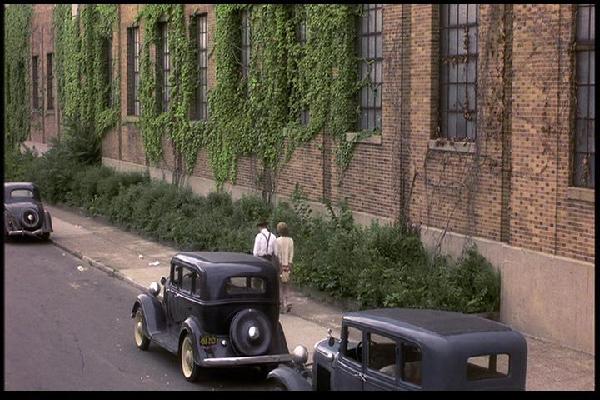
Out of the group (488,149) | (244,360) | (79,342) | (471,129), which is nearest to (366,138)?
(471,129)

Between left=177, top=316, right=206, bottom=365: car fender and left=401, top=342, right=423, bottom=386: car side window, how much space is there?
3.88 m

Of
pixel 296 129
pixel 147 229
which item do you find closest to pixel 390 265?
pixel 296 129

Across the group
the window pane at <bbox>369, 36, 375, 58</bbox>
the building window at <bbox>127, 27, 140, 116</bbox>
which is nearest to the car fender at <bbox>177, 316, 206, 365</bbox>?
the window pane at <bbox>369, 36, 375, 58</bbox>

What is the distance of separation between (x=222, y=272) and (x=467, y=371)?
15.3ft

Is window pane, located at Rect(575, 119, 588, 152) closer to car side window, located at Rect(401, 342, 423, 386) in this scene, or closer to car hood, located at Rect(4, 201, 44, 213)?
car side window, located at Rect(401, 342, 423, 386)

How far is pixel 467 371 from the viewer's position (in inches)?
370

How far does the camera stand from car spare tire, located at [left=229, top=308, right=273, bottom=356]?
12852mm

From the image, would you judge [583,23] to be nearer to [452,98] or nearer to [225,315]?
[452,98]

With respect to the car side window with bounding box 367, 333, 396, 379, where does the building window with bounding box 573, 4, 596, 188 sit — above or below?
above

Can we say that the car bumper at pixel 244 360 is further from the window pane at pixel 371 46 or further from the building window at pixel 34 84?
the building window at pixel 34 84

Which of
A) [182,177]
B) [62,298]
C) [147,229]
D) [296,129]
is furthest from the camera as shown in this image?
[182,177]

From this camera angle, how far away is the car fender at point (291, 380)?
10633 millimetres

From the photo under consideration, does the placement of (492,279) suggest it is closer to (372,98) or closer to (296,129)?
(372,98)

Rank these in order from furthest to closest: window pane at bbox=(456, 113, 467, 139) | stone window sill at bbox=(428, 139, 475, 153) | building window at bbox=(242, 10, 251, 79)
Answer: building window at bbox=(242, 10, 251, 79), window pane at bbox=(456, 113, 467, 139), stone window sill at bbox=(428, 139, 475, 153)
